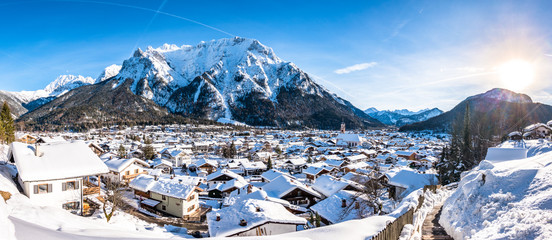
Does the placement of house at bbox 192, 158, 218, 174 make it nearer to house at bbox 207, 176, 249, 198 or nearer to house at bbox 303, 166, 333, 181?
house at bbox 207, 176, 249, 198

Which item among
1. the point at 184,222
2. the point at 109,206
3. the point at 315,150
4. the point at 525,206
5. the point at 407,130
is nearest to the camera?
the point at 525,206

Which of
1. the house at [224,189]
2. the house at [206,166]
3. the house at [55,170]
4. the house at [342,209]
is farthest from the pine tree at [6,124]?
the house at [342,209]

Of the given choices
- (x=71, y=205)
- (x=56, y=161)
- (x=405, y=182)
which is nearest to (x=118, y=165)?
(x=56, y=161)

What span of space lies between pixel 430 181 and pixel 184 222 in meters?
26.4

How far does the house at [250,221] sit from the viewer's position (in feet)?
48.2

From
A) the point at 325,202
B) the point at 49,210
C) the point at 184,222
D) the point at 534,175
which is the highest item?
the point at 534,175

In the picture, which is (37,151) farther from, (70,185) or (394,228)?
(394,228)

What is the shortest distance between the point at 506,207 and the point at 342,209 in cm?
1599

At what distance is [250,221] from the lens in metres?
15.1

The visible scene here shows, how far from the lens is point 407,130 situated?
198 metres

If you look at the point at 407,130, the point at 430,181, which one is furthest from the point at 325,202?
the point at 407,130

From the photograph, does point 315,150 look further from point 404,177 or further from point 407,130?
point 407,130

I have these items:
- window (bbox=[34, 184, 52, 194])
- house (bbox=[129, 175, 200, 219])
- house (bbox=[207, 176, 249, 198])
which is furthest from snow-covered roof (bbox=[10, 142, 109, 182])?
house (bbox=[207, 176, 249, 198])

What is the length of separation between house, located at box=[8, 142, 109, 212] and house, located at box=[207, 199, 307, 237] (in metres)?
9.14
